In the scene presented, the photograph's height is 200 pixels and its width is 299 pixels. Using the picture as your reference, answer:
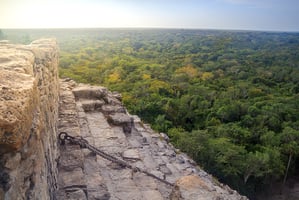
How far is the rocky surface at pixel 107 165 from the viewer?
3745mm

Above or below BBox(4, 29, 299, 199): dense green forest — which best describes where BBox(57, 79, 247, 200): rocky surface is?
above

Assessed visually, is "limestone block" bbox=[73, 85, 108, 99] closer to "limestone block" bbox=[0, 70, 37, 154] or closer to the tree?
"limestone block" bbox=[0, 70, 37, 154]

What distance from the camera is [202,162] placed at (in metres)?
14.9

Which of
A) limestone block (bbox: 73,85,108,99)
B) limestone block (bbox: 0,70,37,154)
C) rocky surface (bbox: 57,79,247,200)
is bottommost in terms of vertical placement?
rocky surface (bbox: 57,79,247,200)

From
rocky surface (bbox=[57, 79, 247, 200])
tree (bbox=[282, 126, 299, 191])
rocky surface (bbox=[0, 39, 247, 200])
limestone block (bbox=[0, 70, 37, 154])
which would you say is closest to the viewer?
limestone block (bbox=[0, 70, 37, 154])

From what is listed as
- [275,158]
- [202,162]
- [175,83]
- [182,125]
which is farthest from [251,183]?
[175,83]

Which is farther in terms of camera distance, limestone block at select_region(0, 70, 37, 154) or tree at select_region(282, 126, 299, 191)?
tree at select_region(282, 126, 299, 191)

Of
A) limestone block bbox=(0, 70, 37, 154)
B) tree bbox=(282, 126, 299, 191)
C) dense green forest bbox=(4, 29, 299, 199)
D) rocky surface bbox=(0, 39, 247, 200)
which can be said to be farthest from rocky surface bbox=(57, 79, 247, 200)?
tree bbox=(282, 126, 299, 191)

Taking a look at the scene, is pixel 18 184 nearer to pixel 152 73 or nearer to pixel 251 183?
pixel 251 183

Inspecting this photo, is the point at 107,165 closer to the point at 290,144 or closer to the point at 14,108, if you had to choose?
the point at 14,108

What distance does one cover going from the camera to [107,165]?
5086 millimetres

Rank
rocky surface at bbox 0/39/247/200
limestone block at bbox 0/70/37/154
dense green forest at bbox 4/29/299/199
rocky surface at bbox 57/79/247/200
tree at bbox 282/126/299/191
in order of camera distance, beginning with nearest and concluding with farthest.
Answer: limestone block at bbox 0/70/37/154
rocky surface at bbox 0/39/247/200
rocky surface at bbox 57/79/247/200
dense green forest at bbox 4/29/299/199
tree at bbox 282/126/299/191

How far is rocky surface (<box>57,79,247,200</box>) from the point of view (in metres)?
3.75

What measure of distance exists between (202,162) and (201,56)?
43558mm
